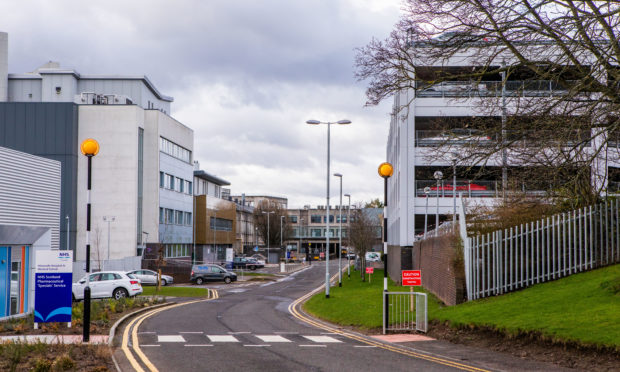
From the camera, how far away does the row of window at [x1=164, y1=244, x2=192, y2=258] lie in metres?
73.5

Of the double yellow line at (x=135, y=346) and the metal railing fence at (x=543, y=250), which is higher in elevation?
the metal railing fence at (x=543, y=250)

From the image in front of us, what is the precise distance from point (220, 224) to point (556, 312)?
8150 centimetres

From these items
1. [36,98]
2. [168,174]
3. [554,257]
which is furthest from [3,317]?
[36,98]

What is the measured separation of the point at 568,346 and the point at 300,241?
150 metres

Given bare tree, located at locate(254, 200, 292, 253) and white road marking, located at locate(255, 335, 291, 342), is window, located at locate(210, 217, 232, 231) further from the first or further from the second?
white road marking, located at locate(255, 335, 291, 342)

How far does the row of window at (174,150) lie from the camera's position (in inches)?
2793

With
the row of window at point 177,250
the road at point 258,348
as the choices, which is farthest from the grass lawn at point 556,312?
the row of window at point 177,250

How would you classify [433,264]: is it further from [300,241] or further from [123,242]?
[300,241]

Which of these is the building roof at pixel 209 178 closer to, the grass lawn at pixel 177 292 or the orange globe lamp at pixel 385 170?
the grass lawn at pixel 177 292

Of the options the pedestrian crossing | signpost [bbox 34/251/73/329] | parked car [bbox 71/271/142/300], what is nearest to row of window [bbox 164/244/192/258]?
parked car [bbox 71/271/142/300]

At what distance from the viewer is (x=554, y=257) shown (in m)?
20.0

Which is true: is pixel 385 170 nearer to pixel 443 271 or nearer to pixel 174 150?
pixel 443 271

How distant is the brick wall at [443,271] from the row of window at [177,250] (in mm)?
45005

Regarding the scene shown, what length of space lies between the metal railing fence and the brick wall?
562 millimetres
